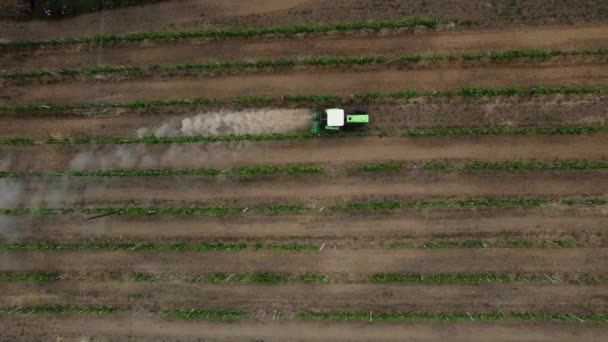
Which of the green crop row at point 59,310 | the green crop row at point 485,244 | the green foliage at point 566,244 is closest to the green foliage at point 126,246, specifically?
the green crop row at point 59,310

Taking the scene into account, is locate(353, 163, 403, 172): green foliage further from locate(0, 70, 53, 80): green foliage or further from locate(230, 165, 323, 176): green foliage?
locate(0, 70, 53, 80): green foliage

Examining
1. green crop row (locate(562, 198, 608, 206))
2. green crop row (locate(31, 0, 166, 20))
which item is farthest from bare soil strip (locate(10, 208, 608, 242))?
green crop row (locate(31, 0, 166, 20))

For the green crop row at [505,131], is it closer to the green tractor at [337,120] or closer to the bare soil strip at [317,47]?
the green tractor at [337,120]

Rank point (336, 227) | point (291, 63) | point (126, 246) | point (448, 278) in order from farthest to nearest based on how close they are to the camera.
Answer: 1. point (126, 246)
2. point (291, 63)
3. point (336, 227)
4. point (448, 278)

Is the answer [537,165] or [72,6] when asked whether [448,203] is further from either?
[72,6]

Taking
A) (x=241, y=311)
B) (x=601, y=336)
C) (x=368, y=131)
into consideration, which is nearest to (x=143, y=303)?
(x=241, y=311)

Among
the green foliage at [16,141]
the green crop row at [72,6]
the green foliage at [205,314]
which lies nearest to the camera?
the green foliage at [205,314]

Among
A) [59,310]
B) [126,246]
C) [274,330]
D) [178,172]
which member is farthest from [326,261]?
[59,310]
